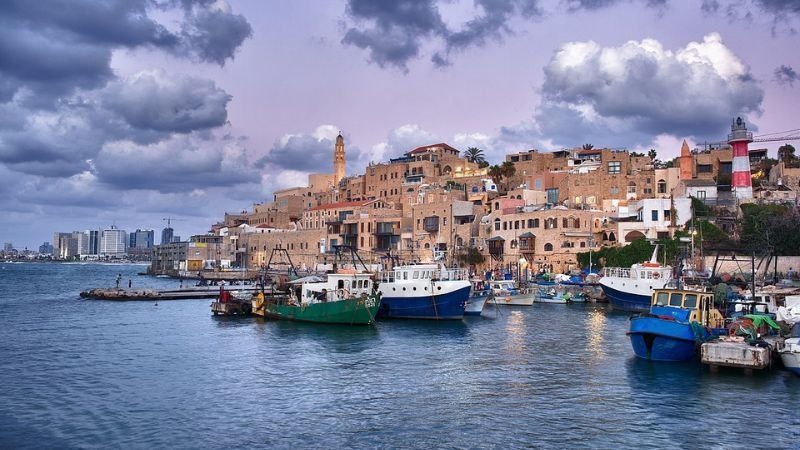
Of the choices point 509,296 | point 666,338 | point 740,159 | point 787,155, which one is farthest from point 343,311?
point 787,155

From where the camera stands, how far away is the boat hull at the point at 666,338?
82.0 feet

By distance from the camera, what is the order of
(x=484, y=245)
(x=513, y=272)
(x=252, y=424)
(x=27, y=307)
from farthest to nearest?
(x=484, y=245), (x=513, y=272), (x=27, y=307), (x=252, y=424)

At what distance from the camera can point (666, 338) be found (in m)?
25.1

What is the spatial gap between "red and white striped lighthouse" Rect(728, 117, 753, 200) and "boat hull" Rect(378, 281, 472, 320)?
1570 inches

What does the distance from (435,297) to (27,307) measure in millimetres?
37707

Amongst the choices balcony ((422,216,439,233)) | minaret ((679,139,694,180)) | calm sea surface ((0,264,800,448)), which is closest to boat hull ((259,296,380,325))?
calm sea surface ((0,264,800,448))

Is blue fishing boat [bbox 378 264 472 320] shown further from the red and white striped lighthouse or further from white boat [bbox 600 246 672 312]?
the red and white striped lighthouse

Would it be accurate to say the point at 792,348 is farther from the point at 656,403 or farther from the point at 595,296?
the point at 595,296

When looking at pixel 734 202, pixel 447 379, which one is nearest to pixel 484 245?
pixel 734 202

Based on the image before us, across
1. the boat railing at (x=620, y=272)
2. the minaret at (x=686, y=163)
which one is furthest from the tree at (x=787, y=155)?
the boat railing at (x=620, y=272)

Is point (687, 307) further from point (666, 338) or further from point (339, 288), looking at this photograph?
point (339, 288)

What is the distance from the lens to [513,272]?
7094 cm

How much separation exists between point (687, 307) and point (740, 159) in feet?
156

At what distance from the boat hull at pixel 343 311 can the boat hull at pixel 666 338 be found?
54.8 ft
